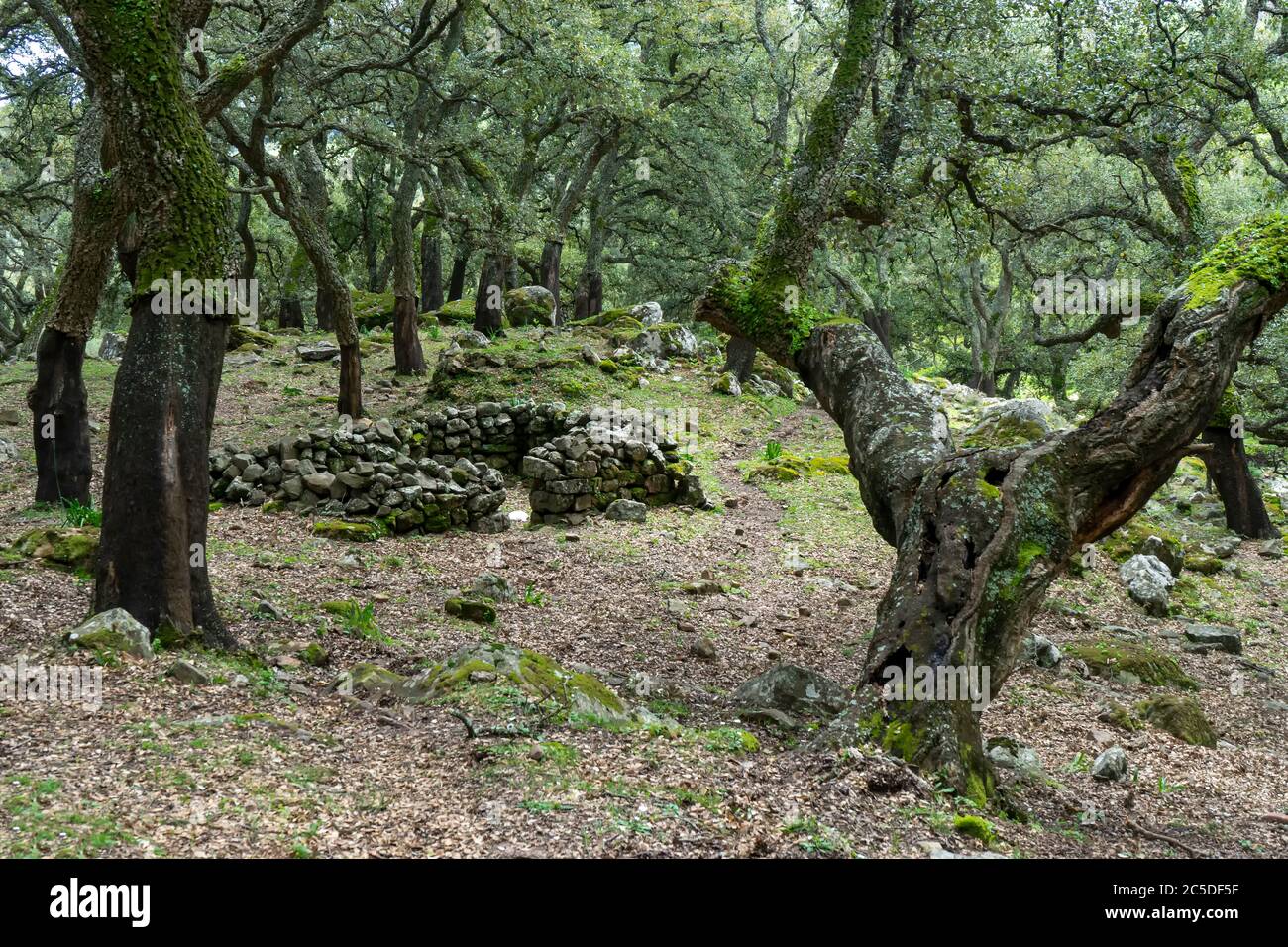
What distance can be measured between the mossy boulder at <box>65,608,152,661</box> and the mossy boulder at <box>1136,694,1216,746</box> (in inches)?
262

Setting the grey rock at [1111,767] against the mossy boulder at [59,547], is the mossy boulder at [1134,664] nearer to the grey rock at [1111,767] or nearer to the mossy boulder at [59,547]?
the grey rock at [1111,767]

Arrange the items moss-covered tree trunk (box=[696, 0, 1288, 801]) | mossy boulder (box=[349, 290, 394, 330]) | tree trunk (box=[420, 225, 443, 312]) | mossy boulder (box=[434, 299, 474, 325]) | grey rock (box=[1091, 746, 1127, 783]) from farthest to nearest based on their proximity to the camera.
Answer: tree trunk (box=[420, 225, 443, 312]) → mossy boulder (box=[434, 299, 474, 325]) → mossy boulder (box=[349, 290, 394, 330]) → grey rock (box=[1091, 746, 1127, 783]) → moss-covered tree trunk (box=[696, 0, 1288, 801])

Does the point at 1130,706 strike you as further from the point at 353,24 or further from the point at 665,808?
the point at 353,24

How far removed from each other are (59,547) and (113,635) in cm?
278

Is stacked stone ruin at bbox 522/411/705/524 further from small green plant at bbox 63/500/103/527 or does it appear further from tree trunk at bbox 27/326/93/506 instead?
tree trunk at bbox 27/326/93/506

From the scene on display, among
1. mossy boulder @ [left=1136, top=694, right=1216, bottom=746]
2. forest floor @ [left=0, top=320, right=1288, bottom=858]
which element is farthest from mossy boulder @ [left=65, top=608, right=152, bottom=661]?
mossy boulder @ [left=1136, top=694, right=1216, bottom=746]

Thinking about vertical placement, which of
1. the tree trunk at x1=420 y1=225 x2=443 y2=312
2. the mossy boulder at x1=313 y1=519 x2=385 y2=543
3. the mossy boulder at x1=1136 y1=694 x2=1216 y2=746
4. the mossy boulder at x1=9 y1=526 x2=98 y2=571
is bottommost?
the mossy boulder at x1=1136 y1=694 x2=1216 y2=746

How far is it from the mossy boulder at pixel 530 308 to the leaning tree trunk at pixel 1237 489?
13722 millimetres

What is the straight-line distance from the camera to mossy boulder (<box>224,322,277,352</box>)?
18.5 metres

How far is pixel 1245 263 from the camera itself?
617 centimetres

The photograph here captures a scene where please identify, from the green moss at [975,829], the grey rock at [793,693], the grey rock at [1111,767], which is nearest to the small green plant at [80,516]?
the grey rock at [793,693]

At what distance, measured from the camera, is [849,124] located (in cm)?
810

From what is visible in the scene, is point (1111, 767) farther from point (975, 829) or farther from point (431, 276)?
point (431, 276)
